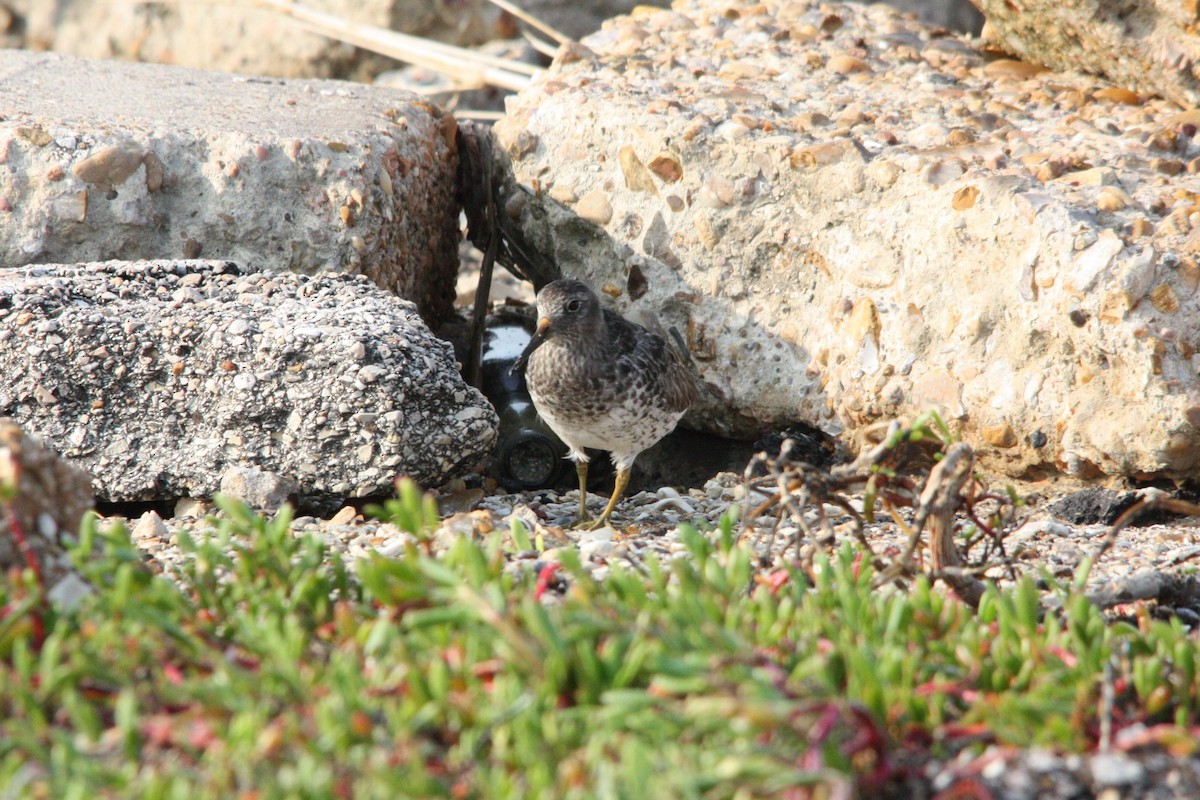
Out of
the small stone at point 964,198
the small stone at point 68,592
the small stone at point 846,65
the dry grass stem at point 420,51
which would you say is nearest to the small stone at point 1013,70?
the small stone at point 846,65

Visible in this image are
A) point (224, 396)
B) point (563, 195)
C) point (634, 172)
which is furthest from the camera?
point (563, 195)

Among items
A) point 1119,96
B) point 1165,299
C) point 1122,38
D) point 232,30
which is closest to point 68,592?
point 1165,299

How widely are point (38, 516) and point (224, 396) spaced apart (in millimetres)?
1760

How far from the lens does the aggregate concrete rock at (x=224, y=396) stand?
447 centimetres

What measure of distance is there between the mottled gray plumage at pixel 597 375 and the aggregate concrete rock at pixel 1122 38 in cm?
251

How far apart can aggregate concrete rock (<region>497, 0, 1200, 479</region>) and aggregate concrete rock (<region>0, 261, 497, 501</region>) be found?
155 centimetres

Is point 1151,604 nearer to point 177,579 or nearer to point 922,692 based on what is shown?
point 922,692

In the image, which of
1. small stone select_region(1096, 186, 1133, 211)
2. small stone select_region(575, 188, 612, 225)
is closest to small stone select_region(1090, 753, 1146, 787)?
small stone select_region(1096, 186, 1133, 211)

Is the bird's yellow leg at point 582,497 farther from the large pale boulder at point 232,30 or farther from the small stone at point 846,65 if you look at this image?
the large pale boulder at point 232,30

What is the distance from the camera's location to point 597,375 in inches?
206

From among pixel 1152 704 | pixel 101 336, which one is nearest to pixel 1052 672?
pixel 1152 704

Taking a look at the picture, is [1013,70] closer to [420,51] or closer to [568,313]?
[568,313]

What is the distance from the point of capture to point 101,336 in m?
4.55

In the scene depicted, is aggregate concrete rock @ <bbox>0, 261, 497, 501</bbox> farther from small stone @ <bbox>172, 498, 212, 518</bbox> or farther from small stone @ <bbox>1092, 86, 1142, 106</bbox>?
small stone @ <bbox>1092, 86, 1142, 106</bbox>
